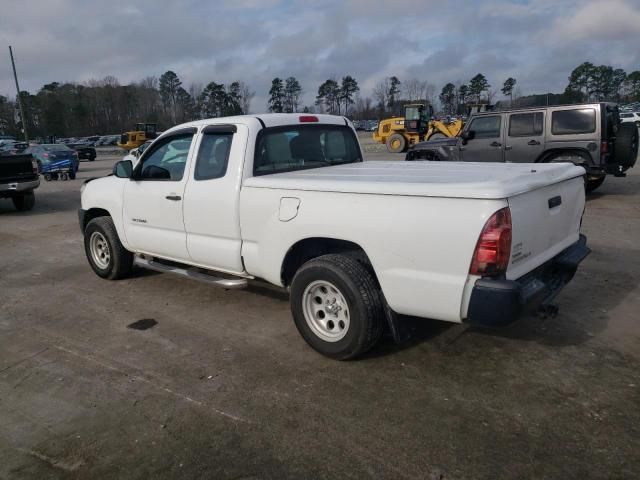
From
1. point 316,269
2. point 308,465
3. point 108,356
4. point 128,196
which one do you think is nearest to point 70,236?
point 128,196

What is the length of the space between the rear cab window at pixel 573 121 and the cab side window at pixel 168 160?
8.65 metres

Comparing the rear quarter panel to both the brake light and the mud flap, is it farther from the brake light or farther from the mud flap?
the brake light

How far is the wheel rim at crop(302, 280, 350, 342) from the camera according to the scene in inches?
→ 153

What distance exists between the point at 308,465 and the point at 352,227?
1.57 m

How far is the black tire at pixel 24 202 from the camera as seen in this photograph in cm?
1292

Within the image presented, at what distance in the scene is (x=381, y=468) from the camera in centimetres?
278

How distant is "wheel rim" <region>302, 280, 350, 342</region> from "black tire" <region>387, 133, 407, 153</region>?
24.1 meters

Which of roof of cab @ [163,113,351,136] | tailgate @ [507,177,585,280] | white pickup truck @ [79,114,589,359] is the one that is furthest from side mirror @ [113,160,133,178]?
tailgate @ [507,177,585,280]

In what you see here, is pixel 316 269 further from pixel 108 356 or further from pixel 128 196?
pixel 128 196

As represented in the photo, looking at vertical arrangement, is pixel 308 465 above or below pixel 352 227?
below

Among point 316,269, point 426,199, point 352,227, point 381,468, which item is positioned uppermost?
point 426,199

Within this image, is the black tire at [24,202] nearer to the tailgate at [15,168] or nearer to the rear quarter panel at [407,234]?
the tailgate at [15,168]

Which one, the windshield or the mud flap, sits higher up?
the windshield

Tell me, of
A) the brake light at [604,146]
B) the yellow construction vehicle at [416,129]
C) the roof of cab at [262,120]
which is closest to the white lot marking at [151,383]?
the roof of cab at [262,120]
